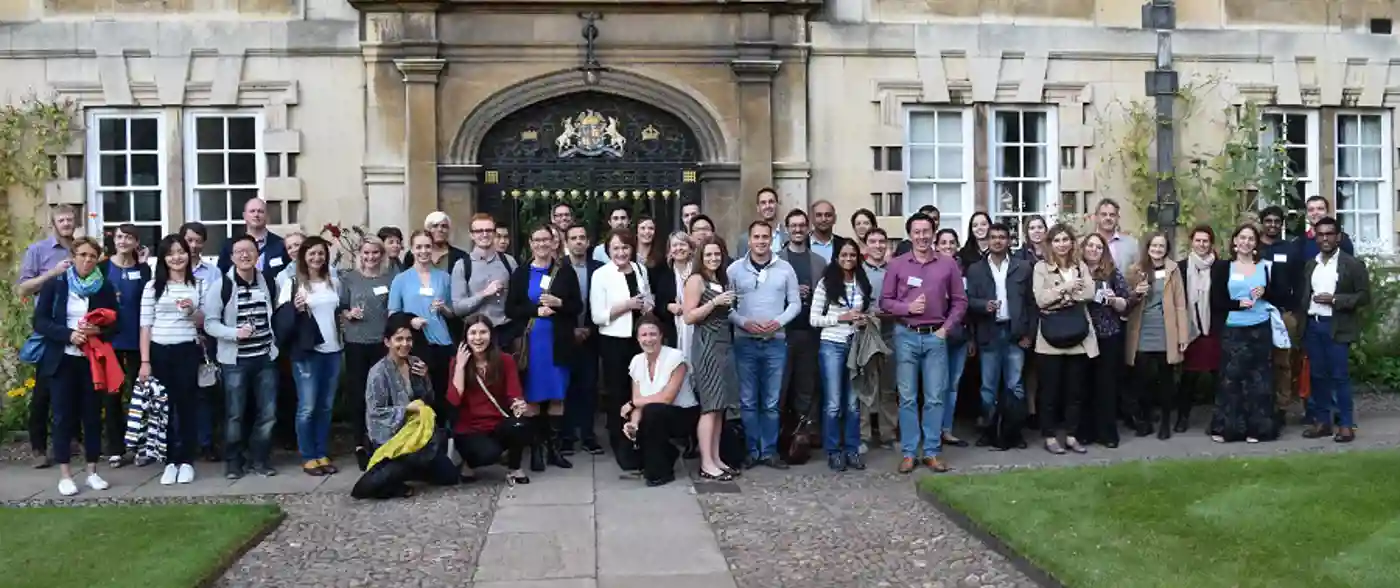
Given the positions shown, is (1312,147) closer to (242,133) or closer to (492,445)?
(492,445)

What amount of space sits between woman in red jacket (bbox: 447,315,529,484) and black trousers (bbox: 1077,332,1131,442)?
433 centimetres

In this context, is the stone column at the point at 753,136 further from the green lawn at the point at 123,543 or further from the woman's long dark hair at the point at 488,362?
the green lawn at the point at 123,543

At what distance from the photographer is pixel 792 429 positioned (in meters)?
10.2

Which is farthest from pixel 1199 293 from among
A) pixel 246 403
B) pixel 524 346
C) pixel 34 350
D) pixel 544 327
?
pixel 34 350

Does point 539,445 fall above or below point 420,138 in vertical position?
below

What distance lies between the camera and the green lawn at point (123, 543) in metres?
6.59

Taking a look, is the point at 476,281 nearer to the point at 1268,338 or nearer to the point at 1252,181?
the point at 1268,338

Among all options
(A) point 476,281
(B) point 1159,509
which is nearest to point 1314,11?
(B) point 1159,509

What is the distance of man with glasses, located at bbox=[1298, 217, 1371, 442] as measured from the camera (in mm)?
10508

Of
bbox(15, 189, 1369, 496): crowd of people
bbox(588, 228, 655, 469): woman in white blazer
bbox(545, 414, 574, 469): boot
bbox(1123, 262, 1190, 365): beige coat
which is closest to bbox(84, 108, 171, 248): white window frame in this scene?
bbox(15, 189, 1369, 496): crowd of people

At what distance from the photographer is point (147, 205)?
12734mm

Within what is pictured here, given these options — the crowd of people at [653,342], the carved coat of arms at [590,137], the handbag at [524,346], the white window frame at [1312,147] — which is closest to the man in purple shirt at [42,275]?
the crowd of people at [653,342]

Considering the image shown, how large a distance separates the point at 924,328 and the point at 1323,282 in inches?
135

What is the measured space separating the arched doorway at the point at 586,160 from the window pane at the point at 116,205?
130 inches
